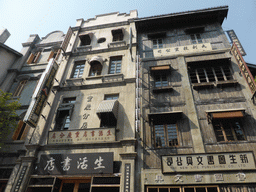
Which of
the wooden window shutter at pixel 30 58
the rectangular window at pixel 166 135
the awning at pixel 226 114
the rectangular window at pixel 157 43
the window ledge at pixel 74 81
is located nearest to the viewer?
the awning at pixel 226 114

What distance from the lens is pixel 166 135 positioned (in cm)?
1048

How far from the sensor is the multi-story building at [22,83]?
11.7 metres

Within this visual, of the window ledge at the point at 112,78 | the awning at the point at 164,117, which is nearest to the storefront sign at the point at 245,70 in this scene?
the awning at the point at 164,117

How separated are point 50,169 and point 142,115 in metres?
6.66

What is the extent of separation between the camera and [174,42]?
14930 mm

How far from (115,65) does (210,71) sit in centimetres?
768

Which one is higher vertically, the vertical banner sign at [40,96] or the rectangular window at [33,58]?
the rectangular window at [33,58]

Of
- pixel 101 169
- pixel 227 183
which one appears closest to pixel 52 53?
pixel 101 169

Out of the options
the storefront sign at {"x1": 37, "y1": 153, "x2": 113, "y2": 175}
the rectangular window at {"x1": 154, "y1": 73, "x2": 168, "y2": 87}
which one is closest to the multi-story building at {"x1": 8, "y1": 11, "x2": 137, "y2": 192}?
the storefront sign at {"x1": 37, "y1": 153, "x2": 113, "y2": 175}

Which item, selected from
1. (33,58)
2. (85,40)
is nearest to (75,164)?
(85,40)

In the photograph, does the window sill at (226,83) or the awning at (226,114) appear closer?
the awning at (226,114)

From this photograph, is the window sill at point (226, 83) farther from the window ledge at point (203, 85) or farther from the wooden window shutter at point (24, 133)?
the wooden window shutter at point (24, 133)

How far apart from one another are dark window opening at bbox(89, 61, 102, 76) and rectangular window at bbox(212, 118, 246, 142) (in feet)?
32.4

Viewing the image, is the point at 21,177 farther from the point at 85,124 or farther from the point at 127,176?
the point at 127,176
